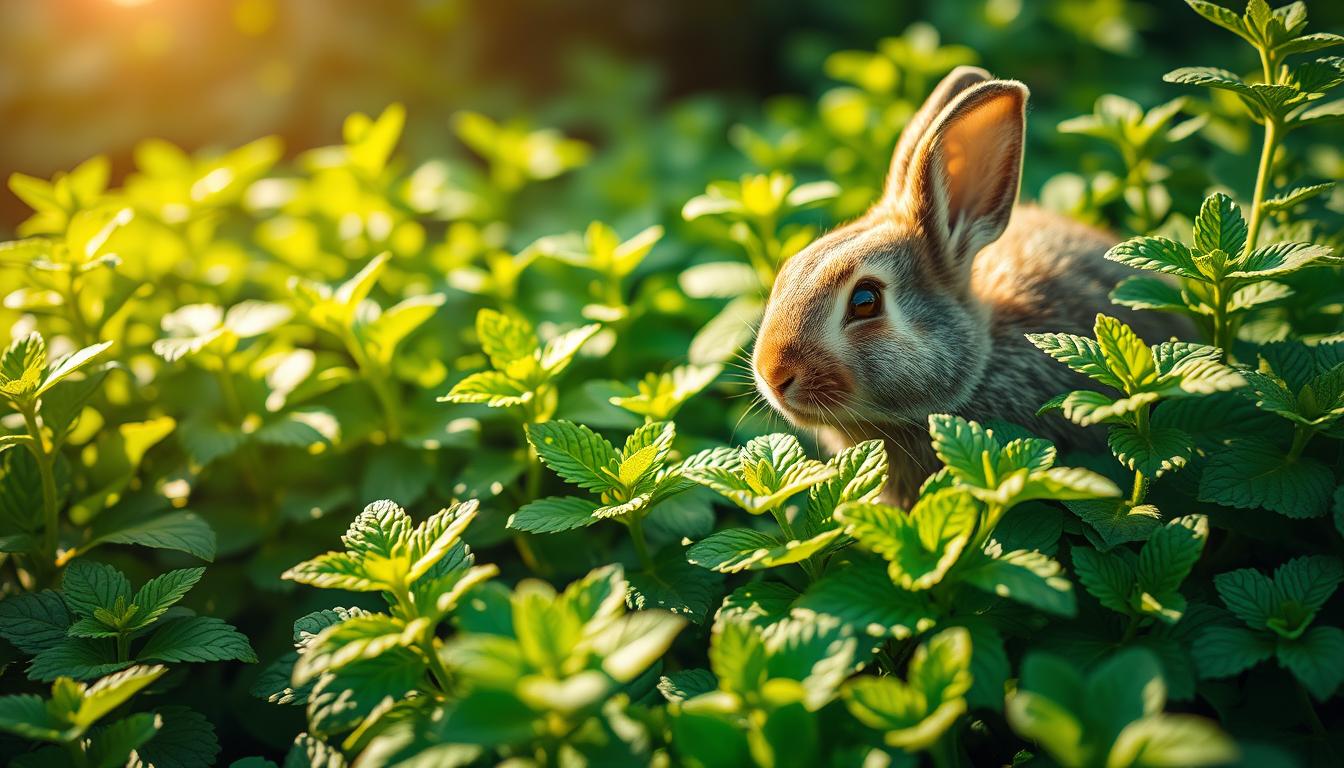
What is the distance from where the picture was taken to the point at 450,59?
4.70 meters

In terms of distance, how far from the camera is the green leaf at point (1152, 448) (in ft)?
6.04

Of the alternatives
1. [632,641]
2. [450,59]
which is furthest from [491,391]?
[450,59]

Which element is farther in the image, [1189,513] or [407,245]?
[407,245]

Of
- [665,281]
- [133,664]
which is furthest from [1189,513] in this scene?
[133,664]

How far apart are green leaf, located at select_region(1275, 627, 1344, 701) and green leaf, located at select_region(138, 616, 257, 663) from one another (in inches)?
75.9

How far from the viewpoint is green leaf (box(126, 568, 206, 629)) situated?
6.19 feet

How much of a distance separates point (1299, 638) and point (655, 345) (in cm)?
180

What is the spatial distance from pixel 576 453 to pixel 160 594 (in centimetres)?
92

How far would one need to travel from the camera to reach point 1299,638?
5.47ft

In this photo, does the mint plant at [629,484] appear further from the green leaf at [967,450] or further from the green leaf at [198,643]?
the green leaf at [198,643]

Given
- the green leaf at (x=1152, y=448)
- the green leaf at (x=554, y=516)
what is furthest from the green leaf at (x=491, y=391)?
the green leaf at (x=1152, y=448)

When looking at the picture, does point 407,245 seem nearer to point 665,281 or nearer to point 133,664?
point 665,281

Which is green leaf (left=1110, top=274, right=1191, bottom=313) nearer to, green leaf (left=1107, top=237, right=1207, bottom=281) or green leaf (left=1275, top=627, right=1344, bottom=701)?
green leaf (left=1107, top=237, right=1207, bottom=281)

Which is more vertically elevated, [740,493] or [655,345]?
[740,493]
